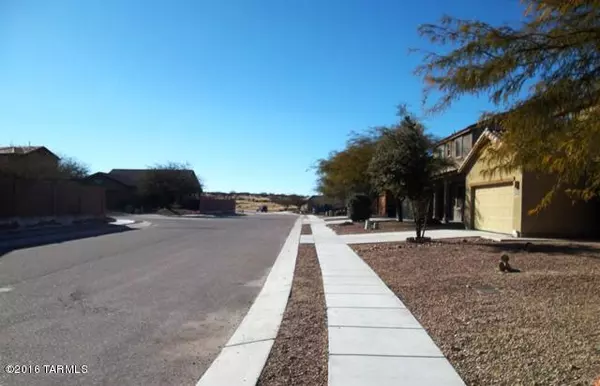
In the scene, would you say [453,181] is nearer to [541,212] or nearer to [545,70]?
[541,212]

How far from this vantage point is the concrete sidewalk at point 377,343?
520cm

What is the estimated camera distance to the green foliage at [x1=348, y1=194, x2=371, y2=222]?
39.3 metres

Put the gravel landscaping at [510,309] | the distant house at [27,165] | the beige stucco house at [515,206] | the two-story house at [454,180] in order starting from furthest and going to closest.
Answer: the distant house at [27,165] → the two-story house at [454,180] → the beige stucco house at [515,206] → the gravel landscaping at [510,309]

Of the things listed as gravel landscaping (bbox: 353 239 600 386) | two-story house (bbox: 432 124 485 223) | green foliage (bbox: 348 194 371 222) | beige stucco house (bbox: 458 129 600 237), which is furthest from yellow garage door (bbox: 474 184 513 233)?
green foliage (bbox: 348 194 371 222)

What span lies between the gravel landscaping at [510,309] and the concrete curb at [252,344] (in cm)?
208

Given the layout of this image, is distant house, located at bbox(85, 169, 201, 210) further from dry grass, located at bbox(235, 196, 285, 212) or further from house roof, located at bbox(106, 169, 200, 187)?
dry grass, located at bbox(235, 196, 285, 212)

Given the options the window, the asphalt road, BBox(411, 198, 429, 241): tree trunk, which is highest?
the window

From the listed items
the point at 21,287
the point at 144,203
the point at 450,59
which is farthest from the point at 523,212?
the point at 144,203

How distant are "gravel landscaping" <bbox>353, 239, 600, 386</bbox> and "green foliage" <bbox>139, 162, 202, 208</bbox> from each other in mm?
59616

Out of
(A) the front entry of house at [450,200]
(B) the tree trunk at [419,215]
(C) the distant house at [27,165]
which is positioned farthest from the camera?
(C) the distant house at [27,165]

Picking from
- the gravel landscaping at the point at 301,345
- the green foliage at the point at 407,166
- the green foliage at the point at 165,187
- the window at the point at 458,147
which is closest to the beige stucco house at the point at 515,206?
the green foliage at the point at 407,166

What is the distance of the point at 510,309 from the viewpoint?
808 cm

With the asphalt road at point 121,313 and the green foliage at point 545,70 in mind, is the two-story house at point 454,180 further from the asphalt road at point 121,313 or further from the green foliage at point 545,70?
the green foliage at point 545,70

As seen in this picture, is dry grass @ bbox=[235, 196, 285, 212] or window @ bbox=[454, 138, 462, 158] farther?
dry grass @ bbox=[235, 196, 285, 212]
